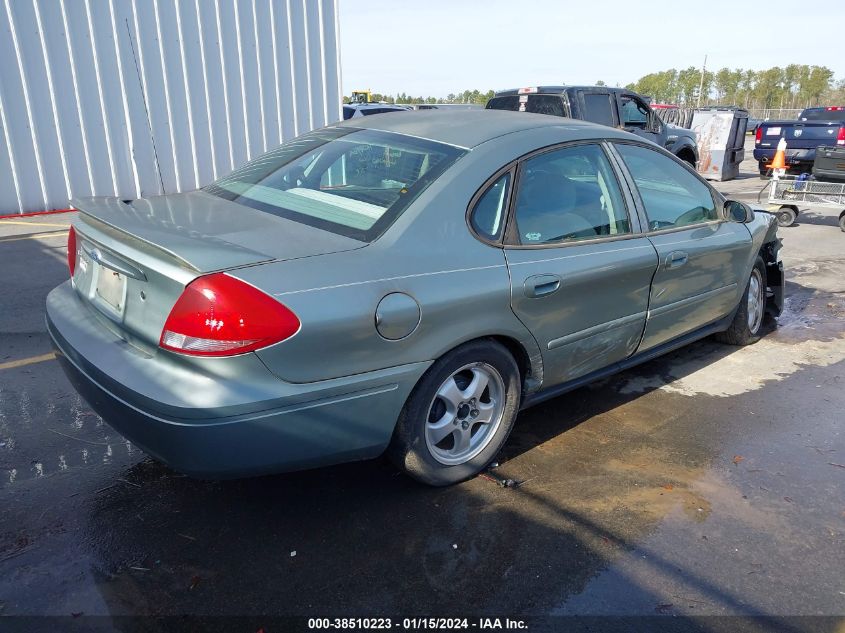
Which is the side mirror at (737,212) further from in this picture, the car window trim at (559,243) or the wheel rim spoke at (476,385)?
the wheel rim spoke at (476,385)

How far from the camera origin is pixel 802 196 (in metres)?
9.66

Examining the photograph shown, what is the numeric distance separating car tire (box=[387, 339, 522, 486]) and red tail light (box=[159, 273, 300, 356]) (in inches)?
28.1

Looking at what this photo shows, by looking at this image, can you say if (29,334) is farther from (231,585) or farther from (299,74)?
(299,74)

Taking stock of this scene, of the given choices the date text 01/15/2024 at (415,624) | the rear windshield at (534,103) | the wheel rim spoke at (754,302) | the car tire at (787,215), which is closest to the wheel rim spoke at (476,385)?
the date text 01/15/2024 at (415,624)

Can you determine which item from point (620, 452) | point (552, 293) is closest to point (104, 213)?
point (552, 293)

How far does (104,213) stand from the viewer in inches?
116

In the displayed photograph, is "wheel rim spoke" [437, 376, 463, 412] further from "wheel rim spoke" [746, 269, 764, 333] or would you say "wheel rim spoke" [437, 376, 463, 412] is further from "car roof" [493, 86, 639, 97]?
→ "car roof" [493, 86, 639, 97]

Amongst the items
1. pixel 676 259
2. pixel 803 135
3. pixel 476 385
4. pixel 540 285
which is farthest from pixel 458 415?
pixel 803 135

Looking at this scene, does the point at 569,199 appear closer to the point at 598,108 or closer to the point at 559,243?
the point at 559,243

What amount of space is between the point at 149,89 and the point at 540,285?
871 centimetres

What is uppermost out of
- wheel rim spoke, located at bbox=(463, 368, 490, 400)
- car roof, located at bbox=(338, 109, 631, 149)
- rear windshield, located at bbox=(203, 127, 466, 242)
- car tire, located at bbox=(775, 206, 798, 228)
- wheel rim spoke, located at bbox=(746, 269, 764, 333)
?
car roof, located at bbox=(338, 109, 631, 149)

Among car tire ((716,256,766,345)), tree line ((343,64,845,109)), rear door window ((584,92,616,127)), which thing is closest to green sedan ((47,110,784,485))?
car tire ((716,256,766,345))

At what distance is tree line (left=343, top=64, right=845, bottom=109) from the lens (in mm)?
69375

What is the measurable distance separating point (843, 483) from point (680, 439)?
75 cm
